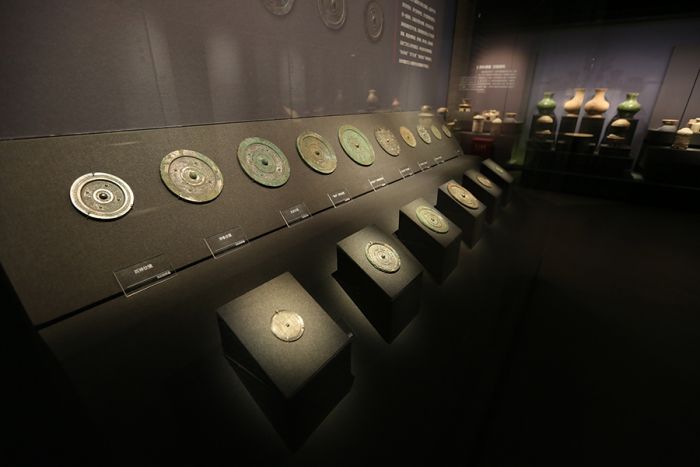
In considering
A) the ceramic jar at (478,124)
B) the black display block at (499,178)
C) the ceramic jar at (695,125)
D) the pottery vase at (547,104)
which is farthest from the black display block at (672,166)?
the black display block at (499,178)

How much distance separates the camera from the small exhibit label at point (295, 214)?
1.89 m

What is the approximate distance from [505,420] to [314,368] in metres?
1.25

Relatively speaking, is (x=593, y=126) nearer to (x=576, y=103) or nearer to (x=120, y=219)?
(x=576, y=103)

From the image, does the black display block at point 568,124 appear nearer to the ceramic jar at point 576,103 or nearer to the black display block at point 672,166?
the ceramic jar at point 576,103

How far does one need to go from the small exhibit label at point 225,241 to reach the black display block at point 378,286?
0.49 meters

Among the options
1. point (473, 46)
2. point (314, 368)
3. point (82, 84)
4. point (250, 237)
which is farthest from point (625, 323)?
point (473, 46)

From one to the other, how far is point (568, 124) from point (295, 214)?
18.6 ft

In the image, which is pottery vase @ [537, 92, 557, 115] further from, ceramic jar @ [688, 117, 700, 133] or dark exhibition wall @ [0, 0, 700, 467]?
dark exhibition wall @ [0, 0, 700, 467]

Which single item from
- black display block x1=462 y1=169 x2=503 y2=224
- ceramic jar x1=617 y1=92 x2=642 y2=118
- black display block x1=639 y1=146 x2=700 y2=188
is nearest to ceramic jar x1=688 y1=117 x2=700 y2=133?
black display block x1=639 y1=146 x2=700 y2=188

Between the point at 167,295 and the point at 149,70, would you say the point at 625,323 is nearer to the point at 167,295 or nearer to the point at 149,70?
the point at 167,295

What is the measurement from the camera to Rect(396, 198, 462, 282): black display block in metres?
1.92

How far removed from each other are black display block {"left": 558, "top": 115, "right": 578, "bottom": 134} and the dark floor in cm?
306

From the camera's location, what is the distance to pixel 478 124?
5.47m

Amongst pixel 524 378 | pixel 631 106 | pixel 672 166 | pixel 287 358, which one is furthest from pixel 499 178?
pixel 631 106
